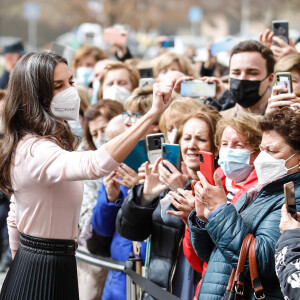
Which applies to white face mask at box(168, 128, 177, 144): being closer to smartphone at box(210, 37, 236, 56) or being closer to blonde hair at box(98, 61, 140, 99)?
blonde hair at box(98, 61, 140, 99)

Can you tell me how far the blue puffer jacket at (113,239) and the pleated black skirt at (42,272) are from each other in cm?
145

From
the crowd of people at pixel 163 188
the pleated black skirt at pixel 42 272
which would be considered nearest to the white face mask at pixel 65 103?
the crowd of people at pixel 163 188

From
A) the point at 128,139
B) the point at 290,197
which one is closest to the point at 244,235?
the point at 290,197

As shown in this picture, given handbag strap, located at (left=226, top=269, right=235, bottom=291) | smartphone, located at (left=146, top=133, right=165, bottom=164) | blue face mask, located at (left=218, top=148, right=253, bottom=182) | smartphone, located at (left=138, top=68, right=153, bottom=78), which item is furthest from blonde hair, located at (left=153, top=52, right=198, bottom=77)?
handbag strap, located at (left=226, top=269, right=235, bottom=291)

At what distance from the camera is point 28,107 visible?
3875 mm

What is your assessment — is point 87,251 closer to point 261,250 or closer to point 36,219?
point 36,219

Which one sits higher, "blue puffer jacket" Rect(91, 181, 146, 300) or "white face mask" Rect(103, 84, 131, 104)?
"white face mask" Rect(103, 84, 131, 104)

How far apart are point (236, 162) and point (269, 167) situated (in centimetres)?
54

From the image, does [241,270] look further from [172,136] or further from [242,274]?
[172,136]

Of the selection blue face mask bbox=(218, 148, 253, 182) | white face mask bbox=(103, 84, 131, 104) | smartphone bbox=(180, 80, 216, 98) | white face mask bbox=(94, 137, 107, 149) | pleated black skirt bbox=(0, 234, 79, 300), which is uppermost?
smartphone bbox=(180, 80, 216, 98)

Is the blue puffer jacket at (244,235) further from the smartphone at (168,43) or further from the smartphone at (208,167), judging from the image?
the smartphone at (168,43)

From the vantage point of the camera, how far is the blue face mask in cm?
430

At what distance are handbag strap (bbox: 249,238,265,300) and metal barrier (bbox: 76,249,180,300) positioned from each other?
91 cm

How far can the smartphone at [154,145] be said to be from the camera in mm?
4754
